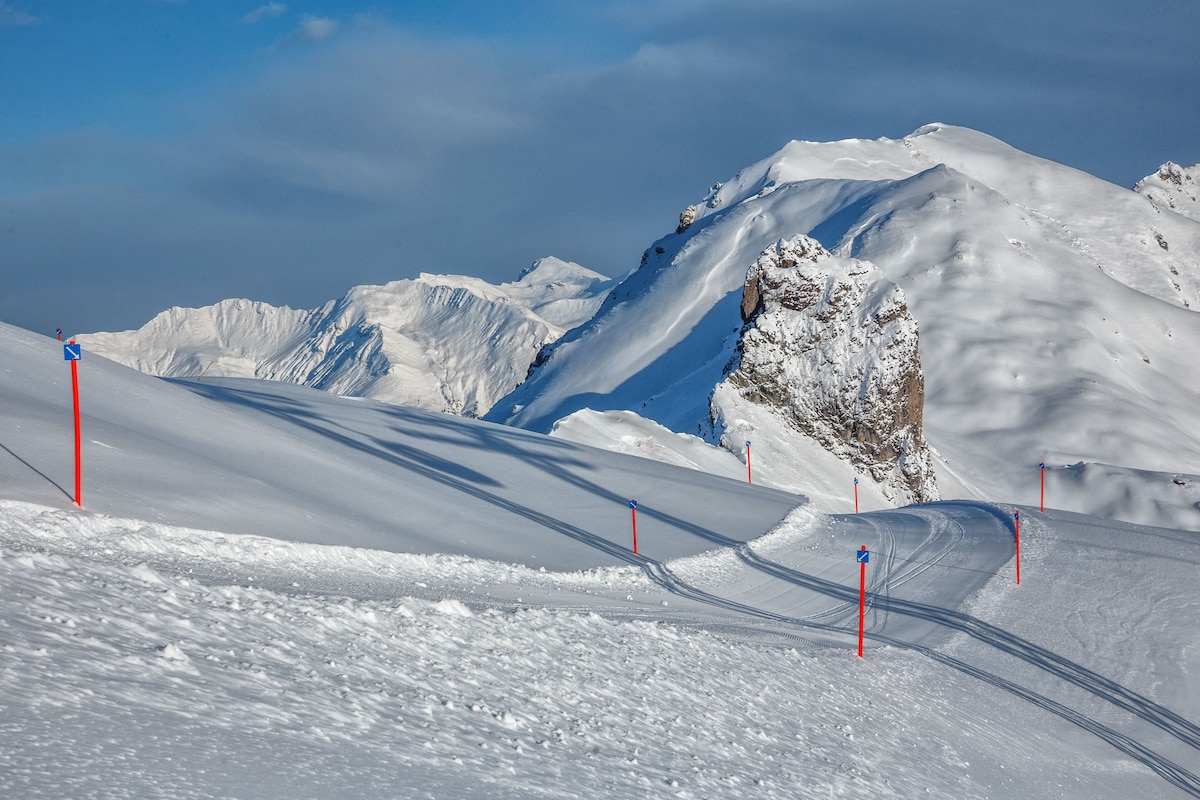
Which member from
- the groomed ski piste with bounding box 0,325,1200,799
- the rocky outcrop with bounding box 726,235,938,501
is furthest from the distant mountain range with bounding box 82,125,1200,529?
the groomed ski piste with bounding box 0,325,1200,799

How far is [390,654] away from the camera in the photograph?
939cm

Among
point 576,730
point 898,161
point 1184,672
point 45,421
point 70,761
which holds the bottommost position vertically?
point 1184,672

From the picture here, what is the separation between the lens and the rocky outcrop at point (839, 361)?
7256 cm

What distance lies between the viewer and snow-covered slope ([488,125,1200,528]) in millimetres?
78750

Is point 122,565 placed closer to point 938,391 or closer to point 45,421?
point 45,421

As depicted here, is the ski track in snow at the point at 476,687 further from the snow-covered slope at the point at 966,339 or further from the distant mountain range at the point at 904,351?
the snow-covered slope at the point at 966,339

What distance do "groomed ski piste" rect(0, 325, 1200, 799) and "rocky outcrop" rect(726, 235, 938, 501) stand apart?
45.3 metres

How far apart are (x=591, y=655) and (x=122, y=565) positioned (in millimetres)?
5164

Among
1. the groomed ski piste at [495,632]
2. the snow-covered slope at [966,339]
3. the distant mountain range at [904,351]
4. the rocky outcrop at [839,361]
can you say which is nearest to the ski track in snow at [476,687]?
the groomed ski piste at [495,632]

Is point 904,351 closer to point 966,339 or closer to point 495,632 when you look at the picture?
point 966,339

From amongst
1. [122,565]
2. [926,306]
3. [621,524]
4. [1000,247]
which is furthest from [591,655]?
[1000,247]

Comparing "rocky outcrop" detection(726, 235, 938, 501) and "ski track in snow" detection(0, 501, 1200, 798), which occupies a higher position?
"rocky outcrop" detection(726, 235, 938, 501)

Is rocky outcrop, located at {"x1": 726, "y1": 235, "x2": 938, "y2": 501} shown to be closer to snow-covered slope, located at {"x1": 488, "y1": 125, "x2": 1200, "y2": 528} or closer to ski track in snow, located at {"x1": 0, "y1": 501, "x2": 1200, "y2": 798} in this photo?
snow-covered slope, located at {"x1": 488, "y1": 125, "x2": 1200, "y2": 528}

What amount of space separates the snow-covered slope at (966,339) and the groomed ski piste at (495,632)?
40.2 m
